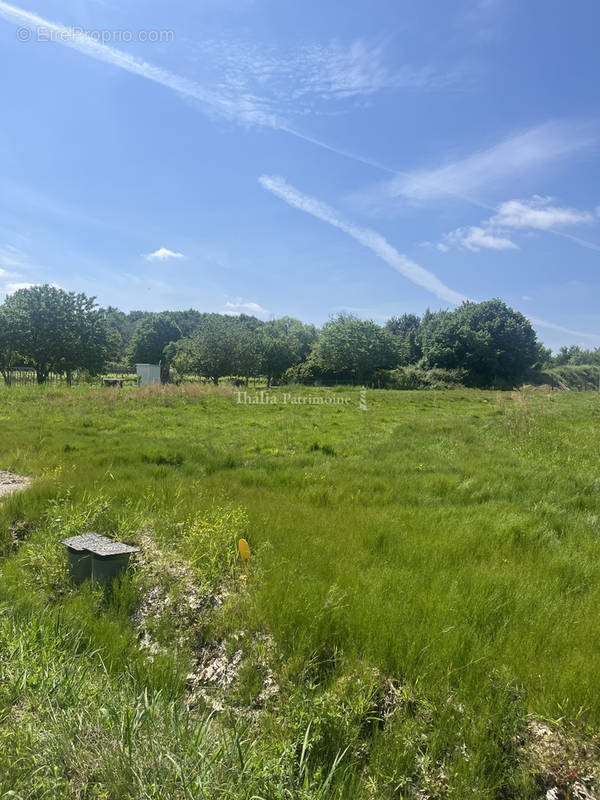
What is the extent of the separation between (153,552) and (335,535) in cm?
205

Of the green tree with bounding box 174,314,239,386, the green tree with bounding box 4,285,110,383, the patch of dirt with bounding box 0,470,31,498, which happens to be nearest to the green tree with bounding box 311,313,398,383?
the green tree with bounding box 174,314,239,386

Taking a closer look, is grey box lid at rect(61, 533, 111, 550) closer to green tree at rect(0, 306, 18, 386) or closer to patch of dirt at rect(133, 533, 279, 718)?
patch of dirt at rect(133, 533, 279, 718)

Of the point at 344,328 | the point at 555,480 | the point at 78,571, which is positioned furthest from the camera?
the point at 344,328

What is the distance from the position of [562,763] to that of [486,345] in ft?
177

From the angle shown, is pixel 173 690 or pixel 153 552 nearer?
pixel 173 690

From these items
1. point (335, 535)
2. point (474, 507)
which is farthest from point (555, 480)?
point (335, 535)

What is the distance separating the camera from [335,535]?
4707 mm

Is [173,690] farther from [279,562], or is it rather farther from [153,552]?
[153,552]

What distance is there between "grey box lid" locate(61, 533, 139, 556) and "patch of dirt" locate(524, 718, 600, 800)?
3505 mm

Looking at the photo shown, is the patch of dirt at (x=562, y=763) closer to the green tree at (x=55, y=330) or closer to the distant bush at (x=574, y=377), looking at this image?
the green tree at (x=55, y=330)

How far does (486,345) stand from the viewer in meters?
50.3

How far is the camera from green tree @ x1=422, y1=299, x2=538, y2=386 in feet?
168

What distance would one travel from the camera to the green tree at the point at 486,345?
51.2 meters

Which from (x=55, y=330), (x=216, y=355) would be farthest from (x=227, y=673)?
(x=216, y=355)
